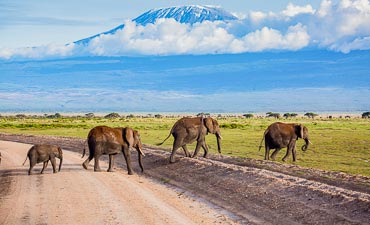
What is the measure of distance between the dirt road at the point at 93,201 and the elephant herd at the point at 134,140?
69cm

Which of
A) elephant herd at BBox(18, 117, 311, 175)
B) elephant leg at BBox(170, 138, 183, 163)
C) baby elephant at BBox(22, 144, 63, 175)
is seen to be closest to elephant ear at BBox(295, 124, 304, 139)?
elephant herd at BBox(18, 117, 311, 175)

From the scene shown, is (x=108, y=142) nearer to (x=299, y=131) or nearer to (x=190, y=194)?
(x=190, y=194)

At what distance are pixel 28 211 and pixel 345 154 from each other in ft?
74.3

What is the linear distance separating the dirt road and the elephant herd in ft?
2.25

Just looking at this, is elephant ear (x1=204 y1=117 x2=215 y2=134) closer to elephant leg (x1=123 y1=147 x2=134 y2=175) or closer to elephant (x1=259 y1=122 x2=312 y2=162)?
elephant (x1=259 y1=122 x2=312 y2=162)

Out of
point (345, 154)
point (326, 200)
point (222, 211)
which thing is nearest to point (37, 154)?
point (222, 211)

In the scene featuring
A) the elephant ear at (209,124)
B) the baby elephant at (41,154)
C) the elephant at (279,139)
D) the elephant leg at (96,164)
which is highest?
the elephant ear at (209,124)

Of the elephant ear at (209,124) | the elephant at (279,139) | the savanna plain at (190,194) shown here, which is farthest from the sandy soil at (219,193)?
the elephant at (279,139)

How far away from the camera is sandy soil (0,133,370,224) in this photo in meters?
17.1

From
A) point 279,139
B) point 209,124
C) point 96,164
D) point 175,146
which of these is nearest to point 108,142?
point 96,164

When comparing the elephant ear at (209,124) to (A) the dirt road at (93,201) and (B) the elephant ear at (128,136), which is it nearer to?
(B) the elephant ear at (128,136)

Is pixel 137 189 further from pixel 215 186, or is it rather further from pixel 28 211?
pixel 28 211

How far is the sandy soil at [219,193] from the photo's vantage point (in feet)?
56.0

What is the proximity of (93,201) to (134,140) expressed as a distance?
8718mm
